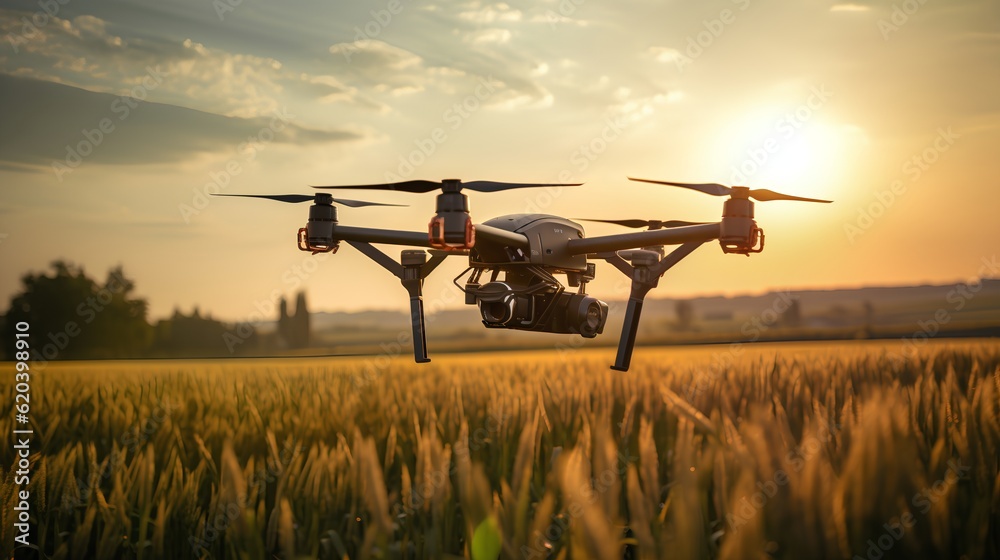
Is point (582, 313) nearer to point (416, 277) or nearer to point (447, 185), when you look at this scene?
point (416, 277)

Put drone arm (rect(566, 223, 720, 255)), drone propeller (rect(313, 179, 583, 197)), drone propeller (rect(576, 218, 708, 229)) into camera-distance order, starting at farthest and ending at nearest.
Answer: drone propeller (rect(576, 218, 708, 229)), drone arm (rect(566, 223, 720, 255)), drone propeller (rect(313, 179, 583, 197))

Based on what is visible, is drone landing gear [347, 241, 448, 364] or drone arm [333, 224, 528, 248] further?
drone landing gear [347, 241, 448, 364]

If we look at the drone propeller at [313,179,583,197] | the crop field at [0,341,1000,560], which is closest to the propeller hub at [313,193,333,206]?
the drone propeller at [313,179,583,197]

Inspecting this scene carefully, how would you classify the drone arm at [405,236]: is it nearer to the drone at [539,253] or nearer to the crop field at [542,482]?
the drone at [539,253]

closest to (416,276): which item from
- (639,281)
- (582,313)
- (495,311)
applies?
(495,311)

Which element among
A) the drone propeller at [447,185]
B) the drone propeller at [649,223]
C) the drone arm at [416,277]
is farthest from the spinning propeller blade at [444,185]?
the drone propeller at [649,223]

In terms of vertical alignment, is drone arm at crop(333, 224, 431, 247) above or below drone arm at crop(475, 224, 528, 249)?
above

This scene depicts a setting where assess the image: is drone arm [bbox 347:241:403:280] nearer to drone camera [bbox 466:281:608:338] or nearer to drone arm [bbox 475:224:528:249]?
drone camera [bbox 466:281:608:338]

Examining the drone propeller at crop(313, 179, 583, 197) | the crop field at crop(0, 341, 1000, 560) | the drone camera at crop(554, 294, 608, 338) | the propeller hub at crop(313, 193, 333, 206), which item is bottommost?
the crop field at crop(0, 341, 1000, 560)
